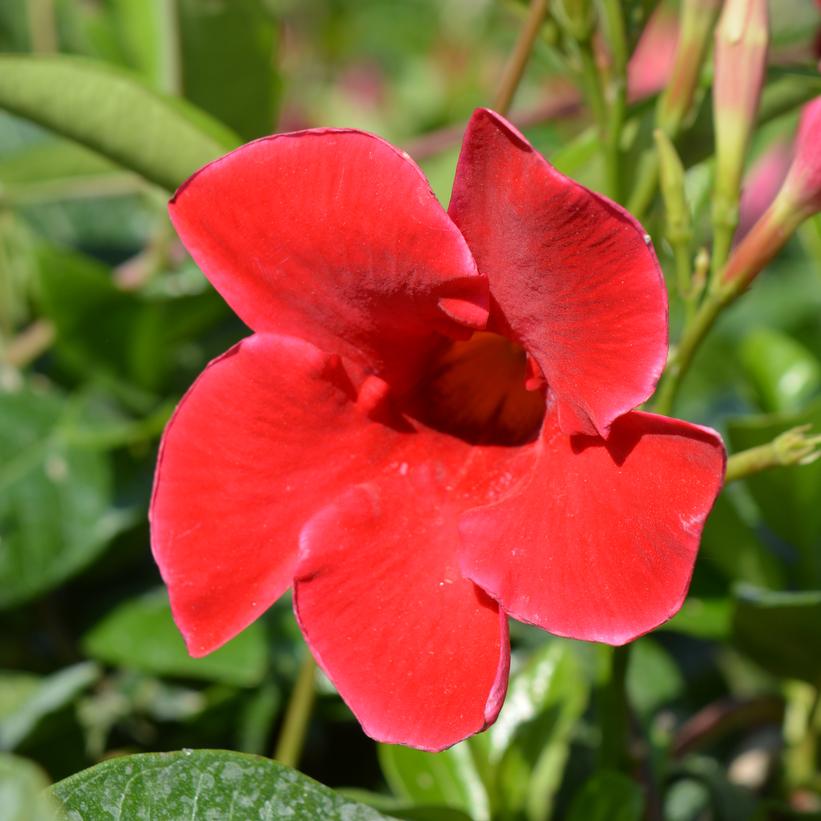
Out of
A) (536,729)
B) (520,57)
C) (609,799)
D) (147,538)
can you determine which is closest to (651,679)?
(536,729)

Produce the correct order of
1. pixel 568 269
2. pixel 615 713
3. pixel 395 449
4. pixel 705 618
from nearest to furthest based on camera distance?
pixel 568 269, pixel 395 449, pixel 615 713, pixel 705 618

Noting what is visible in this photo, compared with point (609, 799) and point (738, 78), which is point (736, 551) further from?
point (738, 78)

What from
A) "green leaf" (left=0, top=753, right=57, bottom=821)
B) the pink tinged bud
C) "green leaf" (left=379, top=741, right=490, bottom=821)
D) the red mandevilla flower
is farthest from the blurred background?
"green leaf" (left=0, top=753, right=57, bottom=821)

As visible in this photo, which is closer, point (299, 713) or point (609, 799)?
point (609, 799)

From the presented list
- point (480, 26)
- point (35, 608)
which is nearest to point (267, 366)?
point (35, 608)

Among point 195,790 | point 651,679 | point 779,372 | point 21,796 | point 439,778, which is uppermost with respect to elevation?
point 21,796

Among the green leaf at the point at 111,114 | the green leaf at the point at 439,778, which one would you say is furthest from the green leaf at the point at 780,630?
the green leaf at the point at 111,114

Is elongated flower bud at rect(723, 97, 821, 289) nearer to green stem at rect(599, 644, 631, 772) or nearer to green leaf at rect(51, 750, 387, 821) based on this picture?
green stem at rect(599, 644, 631, 772)

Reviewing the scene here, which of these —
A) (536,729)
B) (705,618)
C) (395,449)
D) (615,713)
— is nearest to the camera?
(395,449)
